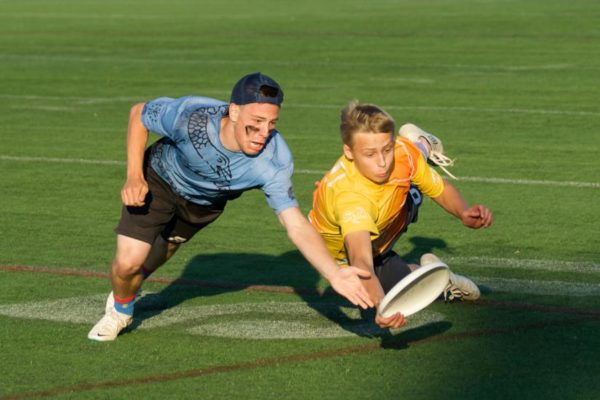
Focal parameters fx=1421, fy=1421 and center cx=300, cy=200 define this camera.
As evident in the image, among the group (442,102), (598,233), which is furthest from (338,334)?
(442,102)

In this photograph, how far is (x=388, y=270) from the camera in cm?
770

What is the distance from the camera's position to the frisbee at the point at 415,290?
625 centimetres

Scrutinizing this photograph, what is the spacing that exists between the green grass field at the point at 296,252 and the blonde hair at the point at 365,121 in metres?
1.07

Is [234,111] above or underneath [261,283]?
above

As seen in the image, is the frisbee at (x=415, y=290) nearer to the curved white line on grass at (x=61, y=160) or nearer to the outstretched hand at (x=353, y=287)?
the outstretched hand at (x=353, y=287)

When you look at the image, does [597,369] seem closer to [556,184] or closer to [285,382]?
[285,382]

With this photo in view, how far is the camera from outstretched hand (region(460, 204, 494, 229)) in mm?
7164

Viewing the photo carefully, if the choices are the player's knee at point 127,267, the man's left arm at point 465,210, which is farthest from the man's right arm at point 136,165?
the man's left arm at point 465,210

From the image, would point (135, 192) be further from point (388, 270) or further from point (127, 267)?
point (388, 270)

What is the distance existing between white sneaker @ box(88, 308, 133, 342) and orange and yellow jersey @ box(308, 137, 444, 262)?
113 centimetres

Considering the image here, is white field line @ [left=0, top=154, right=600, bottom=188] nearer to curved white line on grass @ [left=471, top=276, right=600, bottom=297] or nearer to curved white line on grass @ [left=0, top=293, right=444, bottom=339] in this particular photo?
curved white line on grass @ [left=471, top=276, right=600, bottom=297]

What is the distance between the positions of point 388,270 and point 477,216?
2.37 feet

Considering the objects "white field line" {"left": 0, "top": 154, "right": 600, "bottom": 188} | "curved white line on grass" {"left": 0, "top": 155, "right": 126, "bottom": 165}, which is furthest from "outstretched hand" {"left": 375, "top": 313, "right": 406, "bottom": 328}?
"curved white line on grass" {"left": 0, "top": 155, "right": 126, "bottom": 165}

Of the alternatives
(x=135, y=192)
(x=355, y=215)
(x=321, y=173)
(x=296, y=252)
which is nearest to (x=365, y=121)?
(x=355, y=215)
